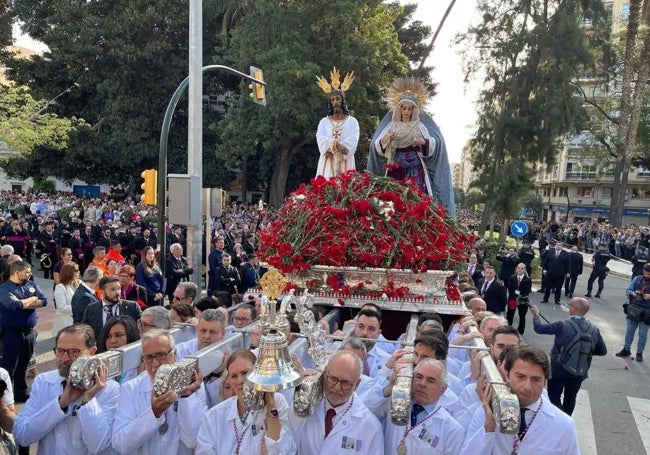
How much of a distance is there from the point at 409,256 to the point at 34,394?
3.71m

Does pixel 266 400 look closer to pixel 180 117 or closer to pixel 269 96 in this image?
pixel 269 96

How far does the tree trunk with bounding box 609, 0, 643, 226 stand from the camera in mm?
26386

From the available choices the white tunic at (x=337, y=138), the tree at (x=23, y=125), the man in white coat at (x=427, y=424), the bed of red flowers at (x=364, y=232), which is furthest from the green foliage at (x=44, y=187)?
→ the man in white coat at (x=427, y=424)

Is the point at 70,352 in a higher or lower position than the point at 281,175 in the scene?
lower

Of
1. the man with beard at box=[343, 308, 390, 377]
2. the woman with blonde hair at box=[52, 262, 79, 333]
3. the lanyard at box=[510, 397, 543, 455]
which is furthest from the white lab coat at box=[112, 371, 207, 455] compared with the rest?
the woman with blonde hair at box=[52, 262, 79, 333]

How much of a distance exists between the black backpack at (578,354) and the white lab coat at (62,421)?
5046mm

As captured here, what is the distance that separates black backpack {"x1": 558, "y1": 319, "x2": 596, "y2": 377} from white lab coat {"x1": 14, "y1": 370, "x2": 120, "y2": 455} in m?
5.05

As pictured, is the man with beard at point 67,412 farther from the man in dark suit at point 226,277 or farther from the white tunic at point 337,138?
the man in dark suit at point 226,277

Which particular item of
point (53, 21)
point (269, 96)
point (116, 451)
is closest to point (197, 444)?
point (116, 451)

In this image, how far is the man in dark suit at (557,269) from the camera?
555 inches

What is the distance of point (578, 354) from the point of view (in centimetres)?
618

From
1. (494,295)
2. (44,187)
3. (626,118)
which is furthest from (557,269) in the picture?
(44,187)

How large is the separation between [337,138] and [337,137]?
0.6 inches

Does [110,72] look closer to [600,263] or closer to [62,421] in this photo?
[600,263]
